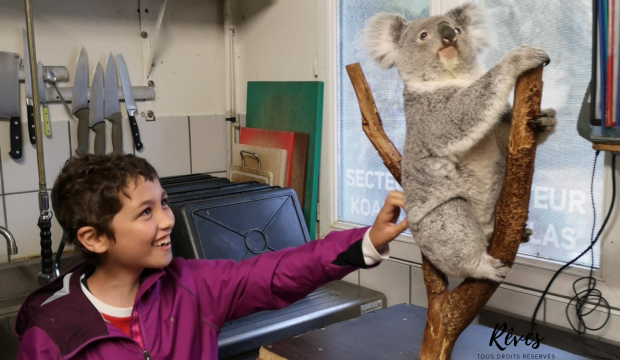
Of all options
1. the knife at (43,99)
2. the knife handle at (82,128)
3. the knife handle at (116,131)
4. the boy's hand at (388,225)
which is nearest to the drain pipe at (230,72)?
the knife handle at (116,131)

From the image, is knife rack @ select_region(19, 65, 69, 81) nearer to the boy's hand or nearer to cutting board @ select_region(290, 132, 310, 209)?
cutting board @ select_region(290, 132, 310, 209)

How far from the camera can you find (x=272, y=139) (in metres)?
1.90

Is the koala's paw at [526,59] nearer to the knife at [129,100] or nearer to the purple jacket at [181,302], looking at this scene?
the purple jacket at [181,302]

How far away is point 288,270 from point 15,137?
1066 millimetres

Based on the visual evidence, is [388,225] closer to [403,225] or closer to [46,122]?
[403,225]

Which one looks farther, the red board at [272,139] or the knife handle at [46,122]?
the red board at [272,139]

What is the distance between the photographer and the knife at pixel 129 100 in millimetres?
1849

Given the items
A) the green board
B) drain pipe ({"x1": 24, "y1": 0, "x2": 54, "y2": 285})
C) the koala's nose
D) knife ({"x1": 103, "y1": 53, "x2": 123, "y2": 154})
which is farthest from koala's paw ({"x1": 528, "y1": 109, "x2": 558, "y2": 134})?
knife ({"x1": 103, "y1": 53, "x2": 123, "y2": 154})

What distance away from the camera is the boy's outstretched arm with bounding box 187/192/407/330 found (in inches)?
37.4

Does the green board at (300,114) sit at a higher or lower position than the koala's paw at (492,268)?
higher

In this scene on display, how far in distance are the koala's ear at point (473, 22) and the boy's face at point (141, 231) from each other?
0.59m

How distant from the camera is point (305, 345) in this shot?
1.09 meters

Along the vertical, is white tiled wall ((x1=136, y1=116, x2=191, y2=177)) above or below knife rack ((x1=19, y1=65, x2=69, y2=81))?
below

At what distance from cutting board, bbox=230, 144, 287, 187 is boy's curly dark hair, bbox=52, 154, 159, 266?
810 mm
